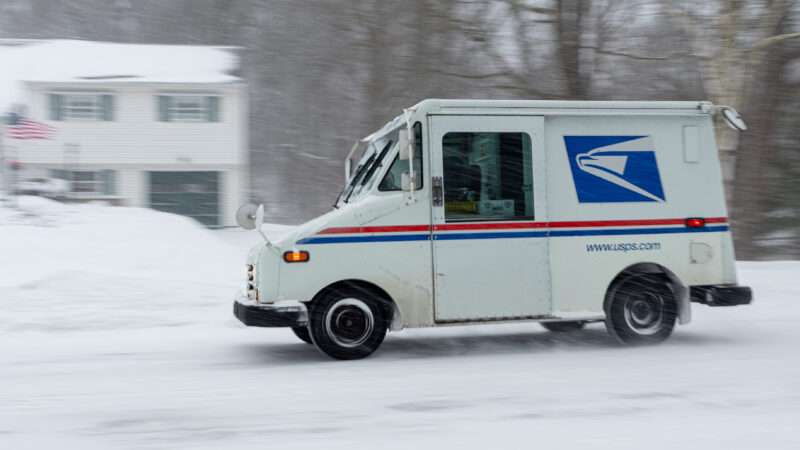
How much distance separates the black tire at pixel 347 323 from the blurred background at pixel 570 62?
428 inches

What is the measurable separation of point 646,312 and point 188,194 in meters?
24.4

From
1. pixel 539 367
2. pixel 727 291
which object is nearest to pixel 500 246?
pixel 539 367

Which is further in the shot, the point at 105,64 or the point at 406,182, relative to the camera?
the point at 105,64

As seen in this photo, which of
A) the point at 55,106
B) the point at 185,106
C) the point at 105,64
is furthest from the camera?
the point at 105,64

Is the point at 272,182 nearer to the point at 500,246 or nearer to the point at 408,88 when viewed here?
the point at 408,88

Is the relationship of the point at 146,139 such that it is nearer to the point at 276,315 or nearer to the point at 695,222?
the point at 276,315

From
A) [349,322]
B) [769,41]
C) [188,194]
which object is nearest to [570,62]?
[769,41]

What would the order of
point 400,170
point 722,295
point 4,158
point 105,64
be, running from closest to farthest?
point 400,170
point 722,295
point 4,158
point 105,64

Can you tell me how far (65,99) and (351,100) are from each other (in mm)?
10558

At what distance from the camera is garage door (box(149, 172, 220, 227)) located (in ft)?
102

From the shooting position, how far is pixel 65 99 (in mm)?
30750

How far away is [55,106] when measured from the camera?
3072 cm

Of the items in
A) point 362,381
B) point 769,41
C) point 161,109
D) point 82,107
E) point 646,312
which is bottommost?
point 362,381

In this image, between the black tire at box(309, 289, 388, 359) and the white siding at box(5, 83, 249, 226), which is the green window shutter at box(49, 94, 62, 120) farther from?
the black tire at box(309, 289, 388, 359)
